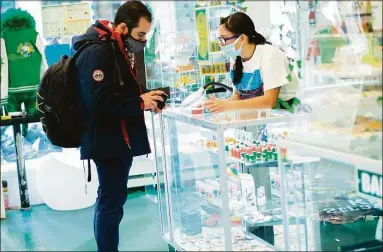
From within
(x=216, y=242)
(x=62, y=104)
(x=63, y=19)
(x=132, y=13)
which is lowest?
(x=216, y=242)

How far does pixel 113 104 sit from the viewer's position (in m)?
3.29

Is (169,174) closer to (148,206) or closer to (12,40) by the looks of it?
(148,206)

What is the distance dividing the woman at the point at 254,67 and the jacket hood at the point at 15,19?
109 inches

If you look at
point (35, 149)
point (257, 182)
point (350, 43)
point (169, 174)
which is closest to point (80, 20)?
point (35, 149)

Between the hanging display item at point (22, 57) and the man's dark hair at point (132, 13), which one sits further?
the hanging display item at point (22, 57)

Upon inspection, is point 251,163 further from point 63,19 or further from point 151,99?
point 63,19

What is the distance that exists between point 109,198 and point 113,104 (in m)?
0.57

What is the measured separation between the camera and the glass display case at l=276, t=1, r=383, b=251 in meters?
2.27

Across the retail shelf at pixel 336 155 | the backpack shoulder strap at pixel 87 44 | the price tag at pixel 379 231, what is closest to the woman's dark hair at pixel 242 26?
the backpack shoulder strap at pixel 87 44

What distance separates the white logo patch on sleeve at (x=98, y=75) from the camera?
323 cm

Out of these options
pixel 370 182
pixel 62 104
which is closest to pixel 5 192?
pixel 62 104

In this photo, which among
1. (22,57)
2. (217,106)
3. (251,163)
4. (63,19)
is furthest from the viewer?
(63,19)

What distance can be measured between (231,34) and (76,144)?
1068 millimetres

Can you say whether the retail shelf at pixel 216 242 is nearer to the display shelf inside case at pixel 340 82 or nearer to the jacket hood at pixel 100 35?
the display shelf inside case at pixel 340 82
